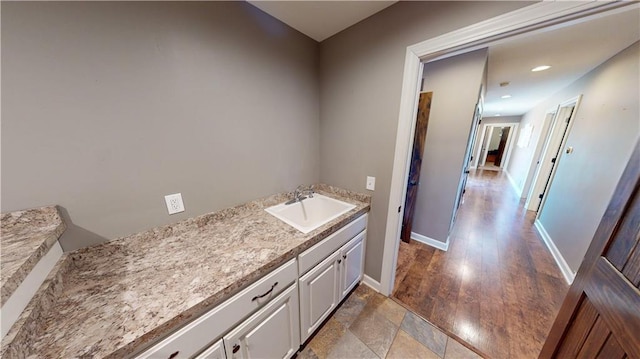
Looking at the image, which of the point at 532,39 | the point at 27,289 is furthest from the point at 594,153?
the point at 27,289

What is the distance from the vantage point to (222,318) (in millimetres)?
783

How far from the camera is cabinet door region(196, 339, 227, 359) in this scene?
754mm

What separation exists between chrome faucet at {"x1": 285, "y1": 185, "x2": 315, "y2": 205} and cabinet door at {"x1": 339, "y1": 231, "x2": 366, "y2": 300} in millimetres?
574

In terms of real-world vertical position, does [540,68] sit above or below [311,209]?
above

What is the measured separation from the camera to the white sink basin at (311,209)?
1.58m

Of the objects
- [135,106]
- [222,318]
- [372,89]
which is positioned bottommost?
[222,318]

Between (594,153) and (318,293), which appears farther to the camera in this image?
(594,153)

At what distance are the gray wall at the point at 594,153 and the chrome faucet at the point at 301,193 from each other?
8.66 feet

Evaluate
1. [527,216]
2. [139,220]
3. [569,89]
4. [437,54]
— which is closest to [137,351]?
[139,220]

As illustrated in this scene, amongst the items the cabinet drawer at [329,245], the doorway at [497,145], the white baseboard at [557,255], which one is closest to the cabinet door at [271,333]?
the cabinet drawer at [329,245]

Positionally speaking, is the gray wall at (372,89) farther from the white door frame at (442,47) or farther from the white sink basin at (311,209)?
the white sink basin at (311,209)

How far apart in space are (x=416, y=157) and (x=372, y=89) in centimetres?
128

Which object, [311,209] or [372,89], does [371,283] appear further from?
[372,89]

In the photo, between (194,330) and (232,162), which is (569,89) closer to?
(232,162)
